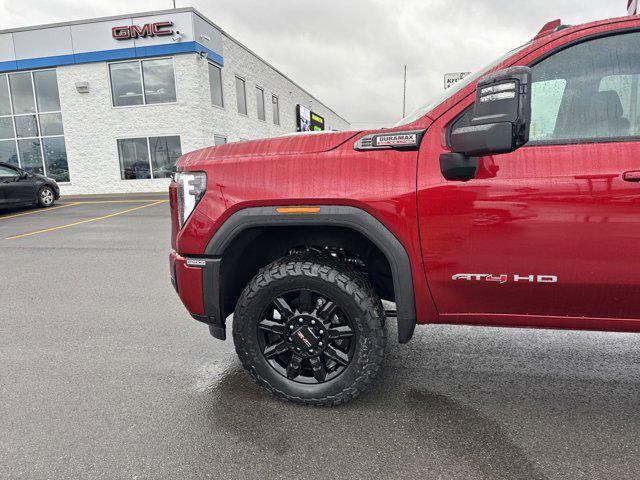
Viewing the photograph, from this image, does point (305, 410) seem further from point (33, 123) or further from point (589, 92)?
point (33, 123)

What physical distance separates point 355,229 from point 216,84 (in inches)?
747

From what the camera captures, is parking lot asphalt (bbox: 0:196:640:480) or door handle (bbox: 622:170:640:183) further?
parking lot asphalt (bbox: 0:196:640:480)

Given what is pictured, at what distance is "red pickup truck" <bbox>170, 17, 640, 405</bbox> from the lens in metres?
1.92

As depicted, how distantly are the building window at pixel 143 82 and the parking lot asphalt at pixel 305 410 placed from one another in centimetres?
1580

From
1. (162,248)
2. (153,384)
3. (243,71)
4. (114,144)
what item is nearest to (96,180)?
(114,144)

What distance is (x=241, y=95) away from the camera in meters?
21.7

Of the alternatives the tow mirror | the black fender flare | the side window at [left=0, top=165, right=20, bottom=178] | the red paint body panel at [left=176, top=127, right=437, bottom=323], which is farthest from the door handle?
the side window at [left=0, top=165, right=20, bottom=178]

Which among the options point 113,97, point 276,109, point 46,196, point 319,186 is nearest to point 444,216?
point 319,186

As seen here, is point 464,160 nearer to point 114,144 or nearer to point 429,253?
point 429,253

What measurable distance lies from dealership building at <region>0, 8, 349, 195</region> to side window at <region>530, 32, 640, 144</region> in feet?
56.3

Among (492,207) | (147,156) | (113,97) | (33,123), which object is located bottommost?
(492,207)

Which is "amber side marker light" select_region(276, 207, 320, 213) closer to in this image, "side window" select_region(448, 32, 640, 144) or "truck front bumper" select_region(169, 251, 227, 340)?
"truck front bumper" select_region(169, 251, 227, 340)

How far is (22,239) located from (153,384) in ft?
23.6

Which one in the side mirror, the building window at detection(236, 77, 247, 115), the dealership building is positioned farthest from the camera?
the building window at detection(236, 77, 247, 115)
